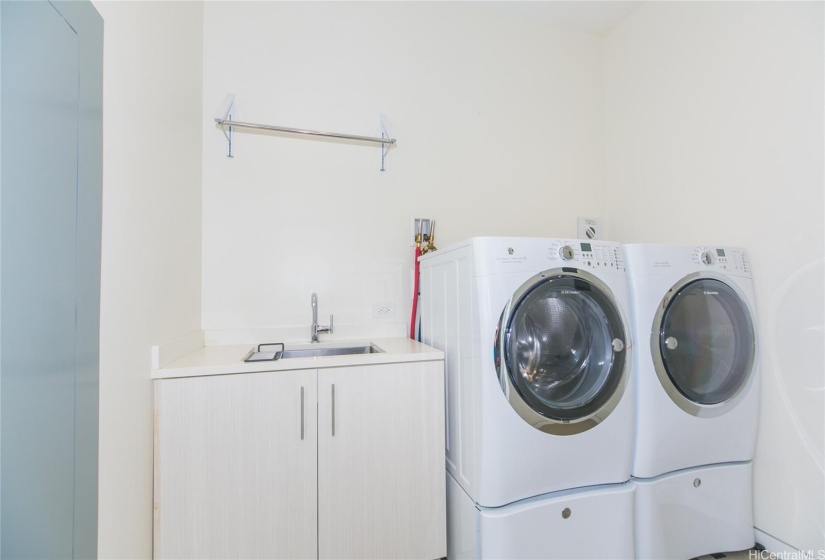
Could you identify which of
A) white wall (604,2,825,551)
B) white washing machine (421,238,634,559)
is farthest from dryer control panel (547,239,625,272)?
white wall (604,2,825,551)

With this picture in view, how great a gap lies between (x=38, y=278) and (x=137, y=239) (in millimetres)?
467

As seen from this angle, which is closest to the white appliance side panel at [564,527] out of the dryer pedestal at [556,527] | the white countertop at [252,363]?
the dryer pedestal at [556,527]

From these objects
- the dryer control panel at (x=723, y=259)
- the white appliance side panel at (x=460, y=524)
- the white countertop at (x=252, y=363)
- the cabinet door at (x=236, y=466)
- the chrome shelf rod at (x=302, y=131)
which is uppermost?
the chrome shelf rod at (x=302, y=131)

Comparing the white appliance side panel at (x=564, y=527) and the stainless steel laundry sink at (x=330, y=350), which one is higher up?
the stainless steel laundry sink at (x=330, y=350)

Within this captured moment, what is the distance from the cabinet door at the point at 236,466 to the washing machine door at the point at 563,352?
0.78 meters

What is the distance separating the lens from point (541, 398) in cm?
128

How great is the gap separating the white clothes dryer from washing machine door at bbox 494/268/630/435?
0.15 m

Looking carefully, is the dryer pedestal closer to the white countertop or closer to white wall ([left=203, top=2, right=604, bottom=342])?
the white countertop

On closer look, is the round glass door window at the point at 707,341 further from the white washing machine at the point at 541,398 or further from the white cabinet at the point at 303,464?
the white cabinet at the point at 303,464

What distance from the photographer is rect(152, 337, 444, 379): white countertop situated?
1.23m

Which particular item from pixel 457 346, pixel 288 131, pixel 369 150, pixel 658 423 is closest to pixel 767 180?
pixel 658 423

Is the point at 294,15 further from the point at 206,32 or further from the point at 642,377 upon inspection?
the point at 642,377

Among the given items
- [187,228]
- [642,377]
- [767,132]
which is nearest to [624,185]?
[767,132]

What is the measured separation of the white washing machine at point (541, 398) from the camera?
4.00 feet
